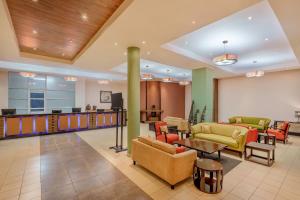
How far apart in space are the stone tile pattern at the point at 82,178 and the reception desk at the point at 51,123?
3001 millimetres

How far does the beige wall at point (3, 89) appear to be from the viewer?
7.57m

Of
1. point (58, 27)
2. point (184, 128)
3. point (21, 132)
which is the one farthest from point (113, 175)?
point (21, 132)

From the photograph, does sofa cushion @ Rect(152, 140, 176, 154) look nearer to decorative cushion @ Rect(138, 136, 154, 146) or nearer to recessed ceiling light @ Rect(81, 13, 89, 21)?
decorative cushion @ Rect(138, 136, 154, 146)

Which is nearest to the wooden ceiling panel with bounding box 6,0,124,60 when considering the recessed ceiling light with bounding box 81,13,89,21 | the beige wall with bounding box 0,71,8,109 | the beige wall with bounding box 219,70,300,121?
the recessed ceiling light with bounding box 81,13,89,21

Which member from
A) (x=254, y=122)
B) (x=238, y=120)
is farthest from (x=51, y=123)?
(x=254, y=122)

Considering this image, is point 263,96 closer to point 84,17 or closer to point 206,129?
point 206,129

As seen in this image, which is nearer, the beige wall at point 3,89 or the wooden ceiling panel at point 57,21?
the wooden ceiling panel at point 57,21

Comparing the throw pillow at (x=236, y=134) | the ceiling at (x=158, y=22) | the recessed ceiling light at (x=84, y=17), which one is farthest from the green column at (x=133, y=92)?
the throw pillow at (x=236, y=134)

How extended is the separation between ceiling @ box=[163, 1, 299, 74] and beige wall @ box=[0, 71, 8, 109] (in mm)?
8426

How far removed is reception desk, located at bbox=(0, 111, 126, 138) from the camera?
669 cm

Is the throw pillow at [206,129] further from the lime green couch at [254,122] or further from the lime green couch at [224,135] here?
the lime green couch at [254,122]

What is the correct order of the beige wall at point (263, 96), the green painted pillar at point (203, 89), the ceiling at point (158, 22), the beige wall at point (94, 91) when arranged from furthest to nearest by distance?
the beige wall at point (94, 91) < the beige wall at point (263, 96) < the green painted pillar at point (203, 89) < the ceiling at point (158, 22)

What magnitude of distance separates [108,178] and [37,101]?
7.82 m

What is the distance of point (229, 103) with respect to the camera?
10422 mm
